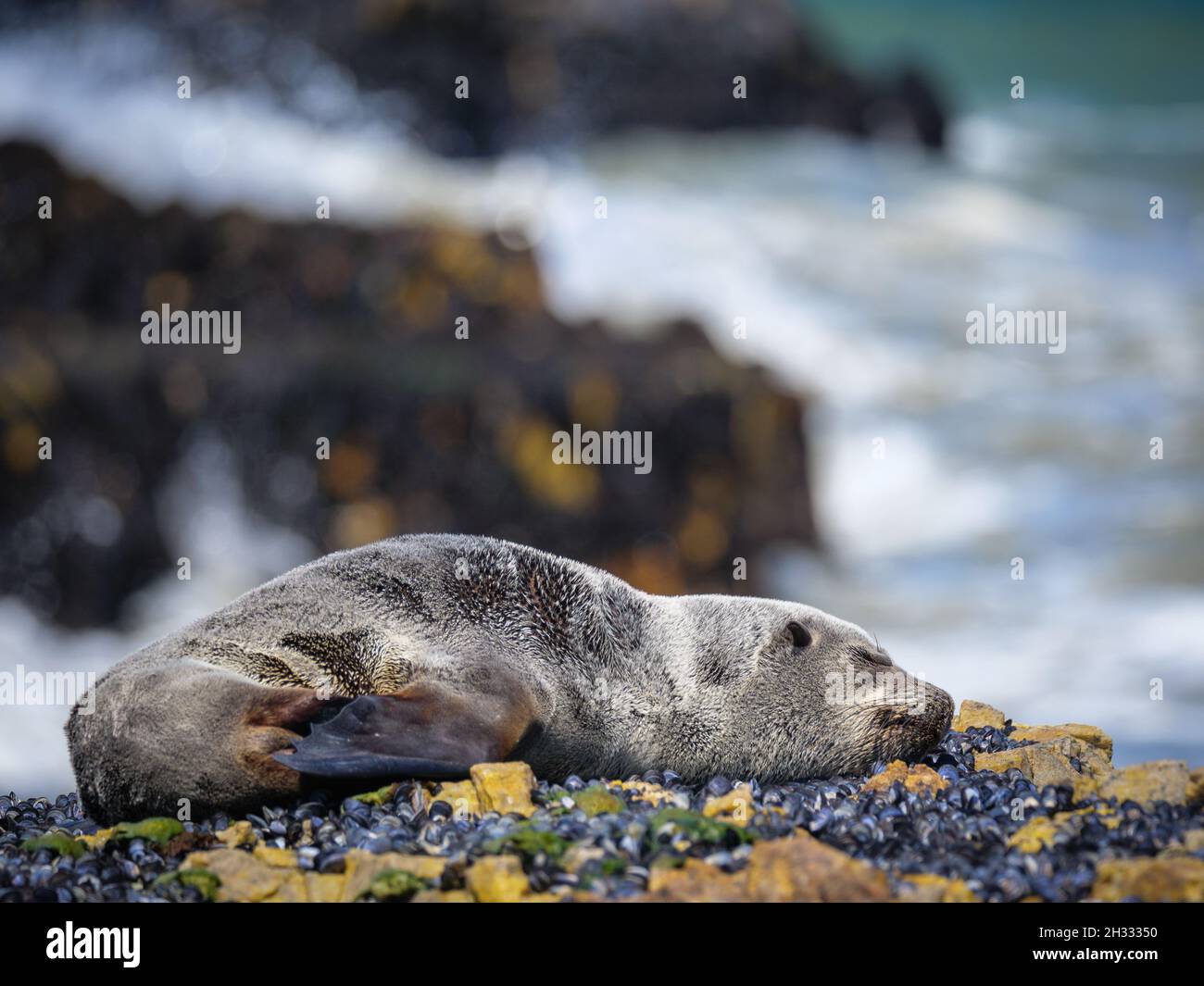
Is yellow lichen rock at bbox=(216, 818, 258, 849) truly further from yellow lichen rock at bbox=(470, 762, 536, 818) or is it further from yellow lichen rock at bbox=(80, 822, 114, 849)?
yellow lichen rock at bbox=(470, 762, 536, 818)

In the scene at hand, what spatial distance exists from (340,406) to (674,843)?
1575cm

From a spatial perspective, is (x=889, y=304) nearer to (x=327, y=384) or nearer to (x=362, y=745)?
(x=327, y=384)

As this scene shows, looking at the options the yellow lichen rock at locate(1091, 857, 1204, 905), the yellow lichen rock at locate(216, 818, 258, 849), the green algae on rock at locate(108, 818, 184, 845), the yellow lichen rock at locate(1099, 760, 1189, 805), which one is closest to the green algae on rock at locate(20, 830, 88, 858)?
the green algae on rock at locate(108, 818, 184, 845)

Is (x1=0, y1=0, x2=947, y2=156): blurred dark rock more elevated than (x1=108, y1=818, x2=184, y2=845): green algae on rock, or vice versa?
(x1=0, y1=0, x2=947, y2=156): blurred dark rock

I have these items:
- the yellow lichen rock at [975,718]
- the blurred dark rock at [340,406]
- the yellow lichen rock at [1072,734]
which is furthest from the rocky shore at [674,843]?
the blurred dark rock at [340,406]

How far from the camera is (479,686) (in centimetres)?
662

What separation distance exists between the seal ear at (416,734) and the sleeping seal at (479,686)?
1 centimetres

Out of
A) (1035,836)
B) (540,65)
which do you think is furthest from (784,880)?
(540,65)

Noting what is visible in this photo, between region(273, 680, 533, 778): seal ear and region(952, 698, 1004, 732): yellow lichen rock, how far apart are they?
11.2ft

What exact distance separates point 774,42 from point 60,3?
1973 centimetres

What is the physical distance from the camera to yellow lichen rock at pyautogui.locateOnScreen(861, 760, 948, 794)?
6938 millimetres

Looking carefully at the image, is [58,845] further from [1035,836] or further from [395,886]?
[1035,836]

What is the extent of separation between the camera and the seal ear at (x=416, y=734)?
5.99 meters

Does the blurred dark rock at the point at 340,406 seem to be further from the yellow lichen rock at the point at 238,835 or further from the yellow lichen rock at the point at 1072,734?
the yellow lichen rock at the point at 238,835
